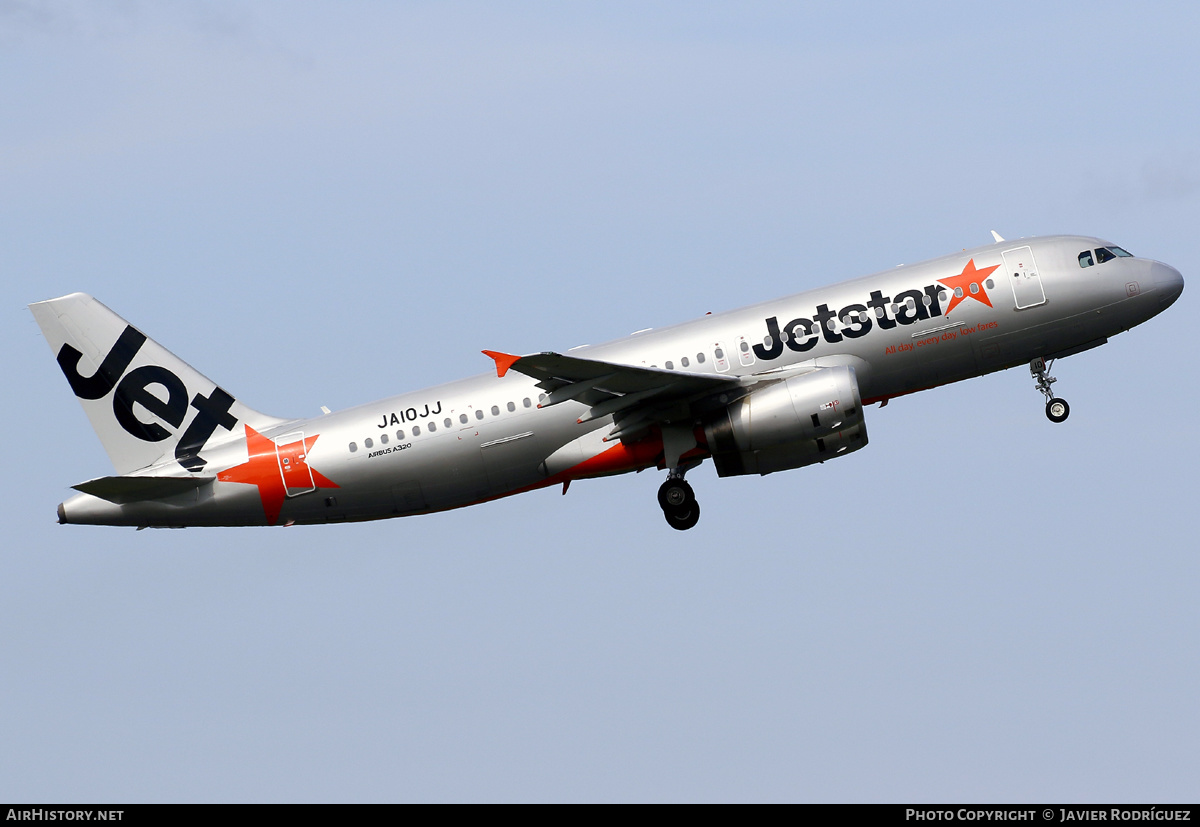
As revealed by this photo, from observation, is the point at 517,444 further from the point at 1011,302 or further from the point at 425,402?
the point at 1011,302

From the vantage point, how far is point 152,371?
134ft

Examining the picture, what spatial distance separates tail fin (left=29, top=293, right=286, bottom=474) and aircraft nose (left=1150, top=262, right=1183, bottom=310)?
23464mm

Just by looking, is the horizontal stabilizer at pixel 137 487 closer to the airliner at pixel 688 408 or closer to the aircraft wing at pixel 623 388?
the airliner at pixel 688 408

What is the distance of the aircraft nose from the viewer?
38.6 metres

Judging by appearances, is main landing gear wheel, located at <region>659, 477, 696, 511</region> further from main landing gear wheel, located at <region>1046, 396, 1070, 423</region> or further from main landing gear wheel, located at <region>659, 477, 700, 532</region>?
main landing gear wheel, located at <region>1046, 396, 1070, 423</region>

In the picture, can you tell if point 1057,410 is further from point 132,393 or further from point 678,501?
point 132,393

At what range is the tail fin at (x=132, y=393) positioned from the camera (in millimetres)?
40344

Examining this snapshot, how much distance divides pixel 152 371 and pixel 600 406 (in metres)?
12.9

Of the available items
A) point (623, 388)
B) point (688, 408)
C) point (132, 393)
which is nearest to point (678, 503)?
point (688, 408)

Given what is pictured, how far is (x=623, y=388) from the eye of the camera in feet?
119
